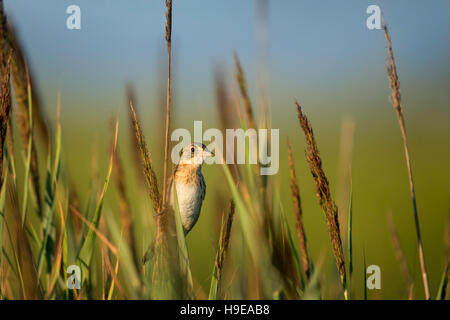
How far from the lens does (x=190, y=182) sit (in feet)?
6.35

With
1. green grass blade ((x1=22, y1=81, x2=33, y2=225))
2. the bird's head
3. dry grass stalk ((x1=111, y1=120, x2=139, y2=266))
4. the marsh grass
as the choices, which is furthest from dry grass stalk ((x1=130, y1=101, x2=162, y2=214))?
the bird's head

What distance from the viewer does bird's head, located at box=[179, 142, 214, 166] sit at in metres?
2.00

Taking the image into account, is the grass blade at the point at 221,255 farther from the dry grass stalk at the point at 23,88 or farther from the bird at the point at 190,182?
the dry grass stalk at the point at 23,88

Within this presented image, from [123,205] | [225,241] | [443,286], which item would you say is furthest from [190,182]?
[443,286]

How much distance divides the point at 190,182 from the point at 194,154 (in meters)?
0.18

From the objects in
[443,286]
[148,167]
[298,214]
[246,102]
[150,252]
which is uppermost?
[246,102]

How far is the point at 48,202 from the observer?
1493 millimetres

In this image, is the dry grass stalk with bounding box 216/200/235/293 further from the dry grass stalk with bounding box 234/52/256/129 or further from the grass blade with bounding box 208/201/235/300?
the dry grass stalk with bounding box 234/52/256/129

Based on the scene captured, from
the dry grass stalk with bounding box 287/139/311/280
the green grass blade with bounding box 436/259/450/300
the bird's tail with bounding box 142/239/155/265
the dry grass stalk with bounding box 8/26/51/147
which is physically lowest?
the green grass blade with bounding box 436/259/450/300

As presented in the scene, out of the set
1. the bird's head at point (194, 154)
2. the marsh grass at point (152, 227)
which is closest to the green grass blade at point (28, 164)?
the marsh grass at point (152, 227)

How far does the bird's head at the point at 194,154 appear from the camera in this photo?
2002 millimetres

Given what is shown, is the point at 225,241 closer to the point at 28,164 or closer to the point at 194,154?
the point at 28,164

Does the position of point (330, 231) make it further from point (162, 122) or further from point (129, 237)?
point (129, 237)
